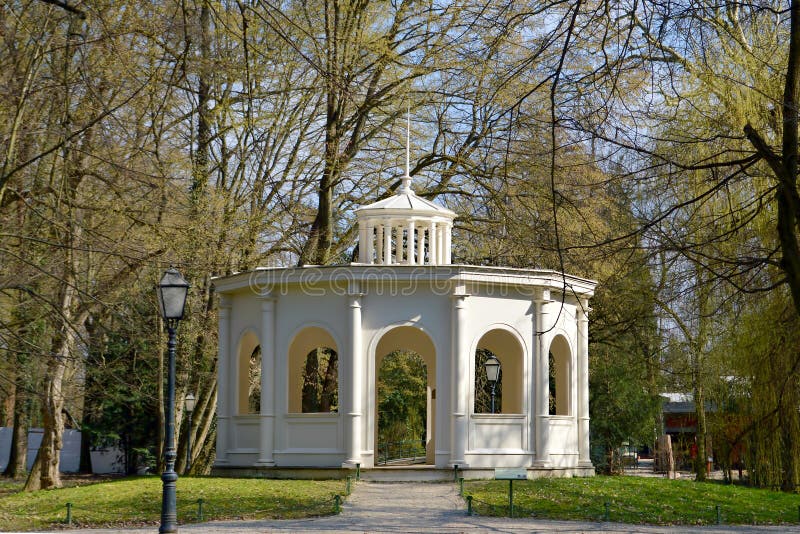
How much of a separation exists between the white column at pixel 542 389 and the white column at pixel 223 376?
7.07 metres

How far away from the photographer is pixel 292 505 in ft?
57.5

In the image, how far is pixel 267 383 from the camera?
2272cm

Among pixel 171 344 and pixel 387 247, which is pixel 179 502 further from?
pixel 387 247

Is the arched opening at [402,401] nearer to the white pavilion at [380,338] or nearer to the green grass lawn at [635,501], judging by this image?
the white pavilion at [380,338]

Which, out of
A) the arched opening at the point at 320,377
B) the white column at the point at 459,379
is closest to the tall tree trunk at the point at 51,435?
the arched opening at the point at 320,377

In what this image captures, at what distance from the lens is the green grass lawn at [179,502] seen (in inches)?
654

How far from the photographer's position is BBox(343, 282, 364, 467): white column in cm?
2192

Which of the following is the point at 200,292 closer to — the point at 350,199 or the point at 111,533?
the point at 350,199

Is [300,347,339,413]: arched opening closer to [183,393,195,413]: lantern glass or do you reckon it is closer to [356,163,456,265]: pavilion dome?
[183,393,195,413]: lantern glass

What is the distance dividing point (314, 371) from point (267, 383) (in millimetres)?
10312

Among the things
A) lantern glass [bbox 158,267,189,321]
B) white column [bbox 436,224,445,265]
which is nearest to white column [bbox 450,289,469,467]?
white column [bbox 436,224,445,265]

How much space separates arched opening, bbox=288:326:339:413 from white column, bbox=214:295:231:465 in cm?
184

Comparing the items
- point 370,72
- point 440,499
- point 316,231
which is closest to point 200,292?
point 316,231

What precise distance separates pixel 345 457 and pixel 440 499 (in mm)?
3804
